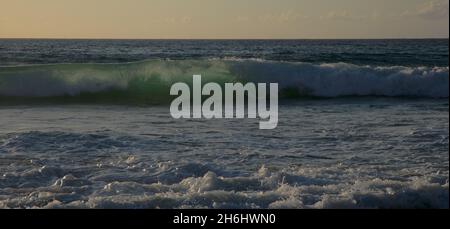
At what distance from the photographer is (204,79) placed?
17.1 meters

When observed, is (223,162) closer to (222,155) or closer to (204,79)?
(222,155)

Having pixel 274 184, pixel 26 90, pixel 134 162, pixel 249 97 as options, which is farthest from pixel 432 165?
pixel 26 90

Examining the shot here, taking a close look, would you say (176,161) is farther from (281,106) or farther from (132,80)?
(132,80)

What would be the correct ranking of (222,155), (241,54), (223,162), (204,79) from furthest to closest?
(241,54)
(204,79)
(222,155)
(223,162)

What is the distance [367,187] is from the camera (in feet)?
18.1

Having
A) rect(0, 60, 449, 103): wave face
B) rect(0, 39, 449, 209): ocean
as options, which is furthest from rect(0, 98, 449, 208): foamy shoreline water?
rect(0, 60, 449, 103): wave face

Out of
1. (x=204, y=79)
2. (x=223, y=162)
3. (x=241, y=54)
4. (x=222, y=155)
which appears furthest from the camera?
(x=241, y=54)

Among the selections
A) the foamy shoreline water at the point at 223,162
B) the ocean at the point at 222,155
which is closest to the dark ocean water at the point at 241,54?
the ocean at the point at 222,155

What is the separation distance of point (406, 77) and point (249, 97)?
4.60 metres

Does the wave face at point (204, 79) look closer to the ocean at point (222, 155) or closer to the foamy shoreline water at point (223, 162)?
the ocean at point (222, 155)

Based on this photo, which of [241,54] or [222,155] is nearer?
[222,155]

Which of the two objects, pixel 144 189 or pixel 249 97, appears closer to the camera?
pixel 144 189

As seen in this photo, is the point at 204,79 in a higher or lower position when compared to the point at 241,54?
higher

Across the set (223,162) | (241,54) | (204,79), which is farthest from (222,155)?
(241,54)
